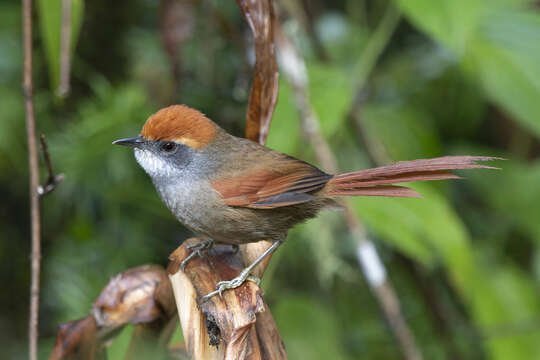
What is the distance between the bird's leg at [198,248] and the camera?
4.86ft

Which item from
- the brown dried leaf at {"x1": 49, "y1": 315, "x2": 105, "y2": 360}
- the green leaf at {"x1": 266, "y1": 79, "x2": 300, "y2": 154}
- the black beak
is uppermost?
the green leaf at {"x1": 266, "y1": 79, "x2": 300, "y2": 154}

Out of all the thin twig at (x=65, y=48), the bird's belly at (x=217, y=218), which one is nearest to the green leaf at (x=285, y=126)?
the bird's belly at (x=217, y=218)

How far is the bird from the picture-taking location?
174cm

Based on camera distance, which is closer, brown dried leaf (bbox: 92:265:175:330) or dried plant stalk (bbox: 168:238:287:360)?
dried plant stalk (bbox: 168:238:287:360)

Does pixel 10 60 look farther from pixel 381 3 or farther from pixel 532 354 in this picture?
pixel 532 354

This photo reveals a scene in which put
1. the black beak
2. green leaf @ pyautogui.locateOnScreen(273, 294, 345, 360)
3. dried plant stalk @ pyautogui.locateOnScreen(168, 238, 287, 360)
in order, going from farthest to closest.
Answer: green leaf @ pyautogui.locateOnScreen(273, 294, 345, 360), the black beak, dried plant stalk @ pyautogui.locateOnScreen(168, 238, 287, 360)

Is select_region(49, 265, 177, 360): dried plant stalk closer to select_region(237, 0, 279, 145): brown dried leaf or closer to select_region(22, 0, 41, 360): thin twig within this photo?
select_region(22, 0, 41, 360): thin twig

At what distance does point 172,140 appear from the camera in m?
1.85

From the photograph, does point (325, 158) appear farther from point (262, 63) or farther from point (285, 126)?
point (262, 63)

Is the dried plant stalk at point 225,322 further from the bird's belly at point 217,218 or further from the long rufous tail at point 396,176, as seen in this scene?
the long rufous tail at point 396,176

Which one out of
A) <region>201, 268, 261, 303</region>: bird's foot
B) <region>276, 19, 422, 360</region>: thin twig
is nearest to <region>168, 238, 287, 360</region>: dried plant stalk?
<region>201, 268, 261, 303</region>: bird's foot

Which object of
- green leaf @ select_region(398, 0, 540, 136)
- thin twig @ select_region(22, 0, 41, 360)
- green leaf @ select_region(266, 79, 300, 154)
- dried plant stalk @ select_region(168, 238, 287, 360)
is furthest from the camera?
green leaf @ select_region(398, 0, 540, 136)

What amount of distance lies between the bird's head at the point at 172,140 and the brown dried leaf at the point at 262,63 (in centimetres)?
18

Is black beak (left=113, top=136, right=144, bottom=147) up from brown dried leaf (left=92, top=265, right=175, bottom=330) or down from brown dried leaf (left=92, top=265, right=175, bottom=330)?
up
